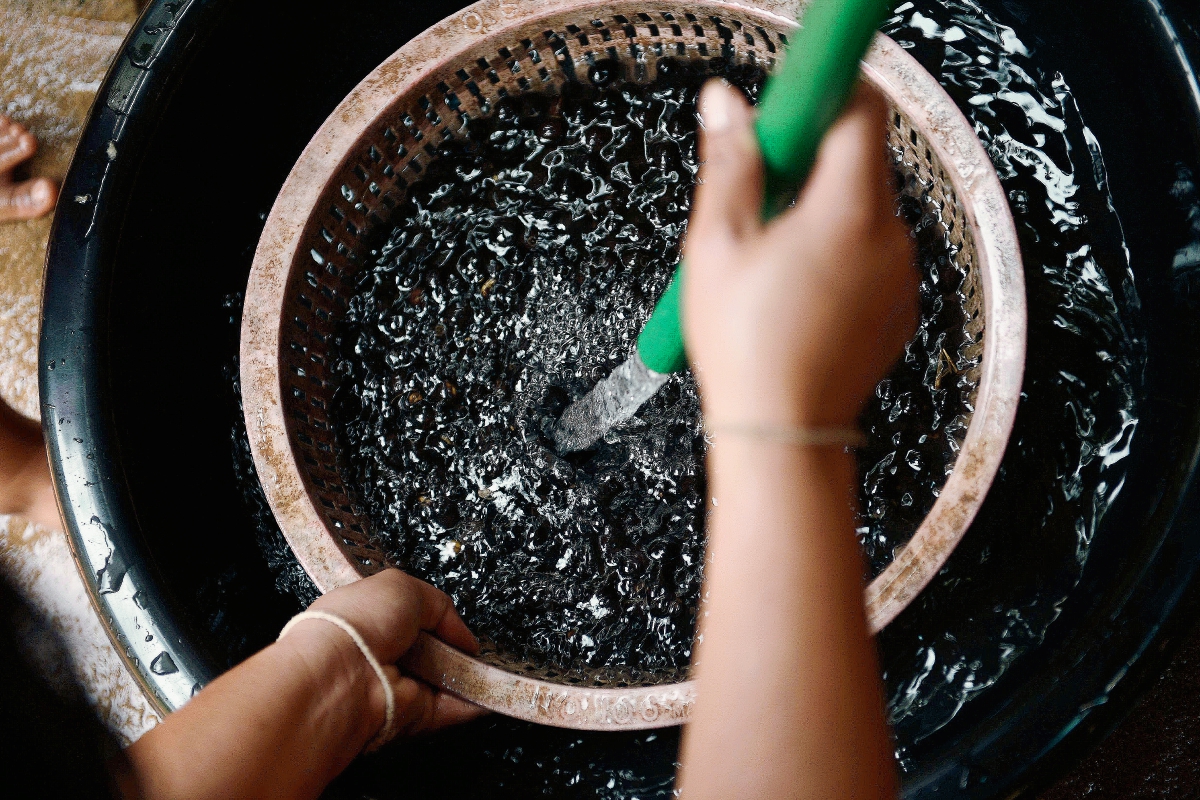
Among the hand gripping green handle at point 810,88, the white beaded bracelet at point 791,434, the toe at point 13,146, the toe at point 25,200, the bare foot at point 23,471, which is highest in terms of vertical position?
the hand gripping green handle at point 810,88

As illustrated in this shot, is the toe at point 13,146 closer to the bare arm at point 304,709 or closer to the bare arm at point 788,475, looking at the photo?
the bare arm at point 304,709

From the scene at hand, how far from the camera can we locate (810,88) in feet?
1.61

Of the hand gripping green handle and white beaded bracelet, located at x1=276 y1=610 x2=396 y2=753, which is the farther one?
white beaded bracelet, located at x1=276 y1=610 x2=396 y2=753

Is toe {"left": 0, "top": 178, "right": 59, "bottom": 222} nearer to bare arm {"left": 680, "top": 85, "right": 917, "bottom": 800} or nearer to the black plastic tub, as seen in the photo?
the black plastic tub

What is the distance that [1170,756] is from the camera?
1061 mm

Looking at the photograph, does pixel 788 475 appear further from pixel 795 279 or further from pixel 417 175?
pixel 417 175

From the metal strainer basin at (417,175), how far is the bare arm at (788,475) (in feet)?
0.91

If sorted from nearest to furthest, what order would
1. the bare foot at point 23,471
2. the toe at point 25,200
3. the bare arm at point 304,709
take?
1. the bare arm at point 304,709
2. the bare foot at point 23,471
3. the toe at point 25,200

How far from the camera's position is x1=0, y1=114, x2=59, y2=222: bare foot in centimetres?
147

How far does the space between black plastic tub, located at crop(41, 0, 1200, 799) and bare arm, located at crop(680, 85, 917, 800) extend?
38cm

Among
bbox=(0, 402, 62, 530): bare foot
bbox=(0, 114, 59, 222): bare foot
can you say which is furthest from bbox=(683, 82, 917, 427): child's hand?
bbox=(0, 114, 59, 222): bare foot

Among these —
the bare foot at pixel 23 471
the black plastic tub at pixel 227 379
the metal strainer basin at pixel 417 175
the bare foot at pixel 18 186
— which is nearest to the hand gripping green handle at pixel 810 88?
the metal strainer basin at pixel 417 175

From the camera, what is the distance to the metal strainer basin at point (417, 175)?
0.75 metres

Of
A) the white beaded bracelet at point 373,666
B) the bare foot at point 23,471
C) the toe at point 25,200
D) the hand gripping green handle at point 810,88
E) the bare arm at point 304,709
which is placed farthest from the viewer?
the toe at point 25,200
